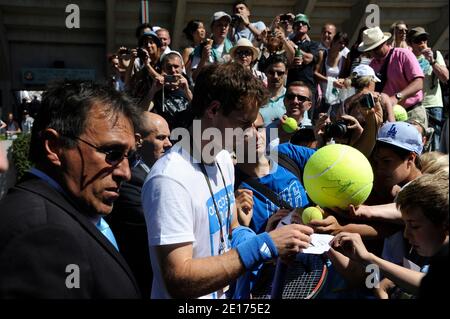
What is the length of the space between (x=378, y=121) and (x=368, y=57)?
108 inches

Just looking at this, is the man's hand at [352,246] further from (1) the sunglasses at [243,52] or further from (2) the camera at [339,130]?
(1) the sunglasses at [243,52]

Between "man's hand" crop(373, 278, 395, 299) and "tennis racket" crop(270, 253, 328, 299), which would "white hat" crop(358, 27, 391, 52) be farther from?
"man's hand" crop(373, 278, 395, 299)

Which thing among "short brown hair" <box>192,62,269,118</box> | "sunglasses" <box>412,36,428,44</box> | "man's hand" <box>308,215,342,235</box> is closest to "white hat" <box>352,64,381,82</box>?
"sunglasses" <box>412,36,428,44</box>

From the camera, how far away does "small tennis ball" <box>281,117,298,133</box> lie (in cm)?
459

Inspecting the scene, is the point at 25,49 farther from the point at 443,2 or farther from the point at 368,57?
the point at 368,57

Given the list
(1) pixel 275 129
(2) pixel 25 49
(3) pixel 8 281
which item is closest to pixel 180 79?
(1) pixel 275 129

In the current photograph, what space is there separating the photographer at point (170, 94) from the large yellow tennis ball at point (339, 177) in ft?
10.6

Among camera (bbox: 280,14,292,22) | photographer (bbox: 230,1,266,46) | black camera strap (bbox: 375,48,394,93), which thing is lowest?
black camera strap (bbox: 375,48,394,93)

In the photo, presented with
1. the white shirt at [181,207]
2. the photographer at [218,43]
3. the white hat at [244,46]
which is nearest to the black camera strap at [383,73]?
the white hat at [244,46]

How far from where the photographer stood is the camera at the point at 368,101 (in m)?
3.96

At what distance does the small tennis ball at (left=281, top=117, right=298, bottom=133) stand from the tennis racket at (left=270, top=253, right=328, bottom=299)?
6.09 ft

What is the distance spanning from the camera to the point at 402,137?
3.13 metres

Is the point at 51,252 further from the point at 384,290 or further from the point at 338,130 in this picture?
the point at 338,130
